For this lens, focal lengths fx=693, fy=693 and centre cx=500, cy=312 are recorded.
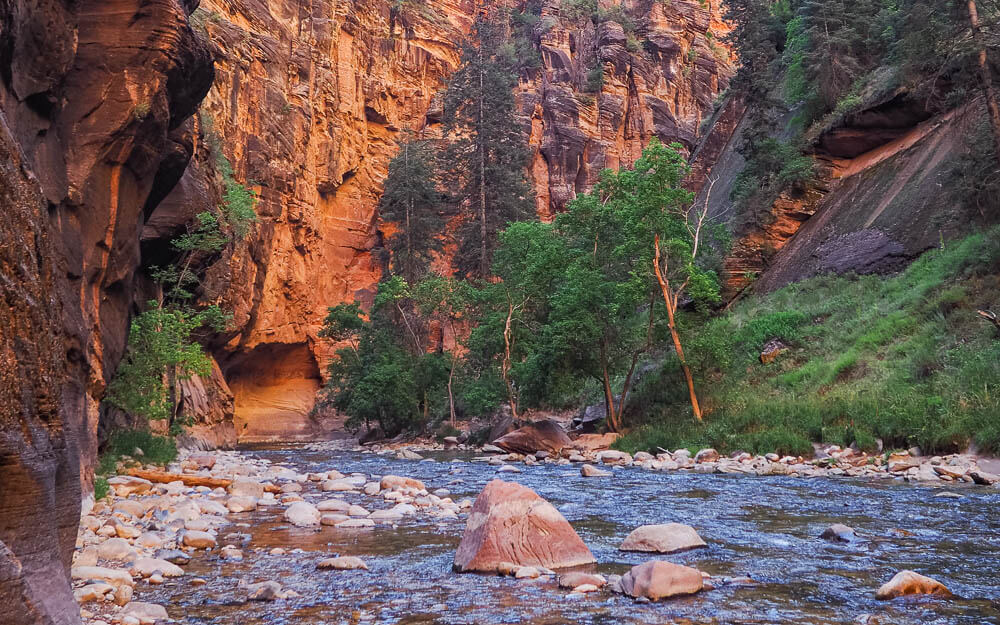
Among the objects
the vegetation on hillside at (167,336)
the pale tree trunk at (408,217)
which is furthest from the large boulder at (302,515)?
the pale tree trunk at (408,217)

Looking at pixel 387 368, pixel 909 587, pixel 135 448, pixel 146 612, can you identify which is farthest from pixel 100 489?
pixel 387 368

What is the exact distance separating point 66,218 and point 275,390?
41.0 meters

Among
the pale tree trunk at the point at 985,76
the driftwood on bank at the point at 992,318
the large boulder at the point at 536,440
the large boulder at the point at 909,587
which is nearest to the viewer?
the large boulder at the point at 909,587

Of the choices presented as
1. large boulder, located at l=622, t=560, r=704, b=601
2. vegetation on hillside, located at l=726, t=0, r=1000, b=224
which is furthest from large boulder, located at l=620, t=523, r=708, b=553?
vegetation on hillside, located at l=726, t=0, r=1000, b=224

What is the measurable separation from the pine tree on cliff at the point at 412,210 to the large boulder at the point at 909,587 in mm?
42287

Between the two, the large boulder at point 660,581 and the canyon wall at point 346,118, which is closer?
the large boulder at point 660,581

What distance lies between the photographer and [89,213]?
1246 centimetres

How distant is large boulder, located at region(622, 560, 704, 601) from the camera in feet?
18.0

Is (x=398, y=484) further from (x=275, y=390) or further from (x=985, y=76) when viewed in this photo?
(x=275, y=390)

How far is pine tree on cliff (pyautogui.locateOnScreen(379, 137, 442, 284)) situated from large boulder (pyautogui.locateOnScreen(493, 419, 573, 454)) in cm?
2438

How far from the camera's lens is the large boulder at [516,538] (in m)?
6.55

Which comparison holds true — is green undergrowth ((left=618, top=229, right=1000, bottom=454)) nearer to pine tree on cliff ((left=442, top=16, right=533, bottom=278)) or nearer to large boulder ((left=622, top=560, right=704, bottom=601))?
large boulder ((left=622, top=560, right=704, bottom=601))

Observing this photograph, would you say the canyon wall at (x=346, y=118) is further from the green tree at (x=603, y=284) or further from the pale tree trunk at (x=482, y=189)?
the green tree at (x=603, y=284)

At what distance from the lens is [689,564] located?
6.64 meters
